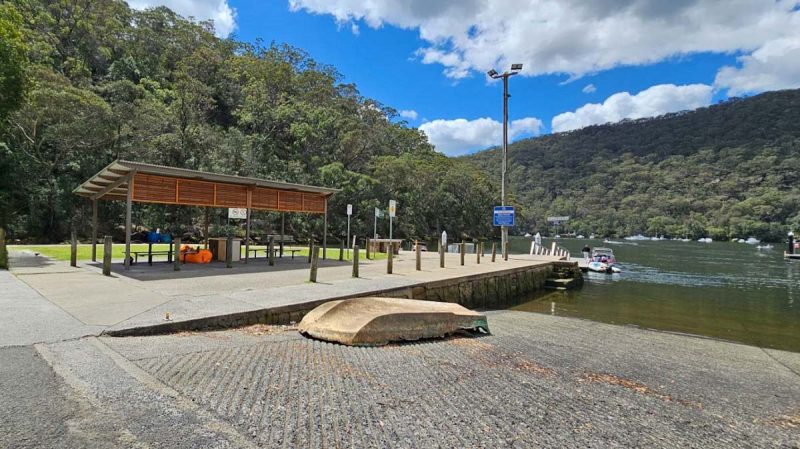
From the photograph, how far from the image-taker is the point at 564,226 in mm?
121938

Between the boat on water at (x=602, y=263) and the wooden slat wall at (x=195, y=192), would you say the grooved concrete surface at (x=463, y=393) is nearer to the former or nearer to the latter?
the wooden slat wall at (x=195, y=192)

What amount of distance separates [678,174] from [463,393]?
135m

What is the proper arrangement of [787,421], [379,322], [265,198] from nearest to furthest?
[787,421] → [379,322] → [265,198]

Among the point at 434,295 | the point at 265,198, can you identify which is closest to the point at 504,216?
the point at 434,295

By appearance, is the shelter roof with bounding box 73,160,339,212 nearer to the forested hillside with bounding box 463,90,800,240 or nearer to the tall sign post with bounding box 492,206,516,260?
the tall sign post with bounding box 492,206,516,260

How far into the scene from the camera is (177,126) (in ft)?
119

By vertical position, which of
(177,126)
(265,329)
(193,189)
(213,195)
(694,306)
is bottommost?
(694,306)

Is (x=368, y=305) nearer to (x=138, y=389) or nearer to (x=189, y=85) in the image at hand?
(x=138, y=389)

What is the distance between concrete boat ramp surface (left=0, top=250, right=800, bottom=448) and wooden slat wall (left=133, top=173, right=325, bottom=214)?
4.69 metres

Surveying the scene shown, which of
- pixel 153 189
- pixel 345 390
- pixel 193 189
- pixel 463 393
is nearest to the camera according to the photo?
pixel 345 390

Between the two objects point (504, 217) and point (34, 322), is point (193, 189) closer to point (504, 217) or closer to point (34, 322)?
point (34, 322)

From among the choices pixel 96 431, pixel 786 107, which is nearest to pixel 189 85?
pixel 96 431

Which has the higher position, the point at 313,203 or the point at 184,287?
the point at 313,203

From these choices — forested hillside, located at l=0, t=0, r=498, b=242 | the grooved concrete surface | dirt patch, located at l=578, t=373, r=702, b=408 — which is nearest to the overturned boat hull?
the grooved concrete surface
